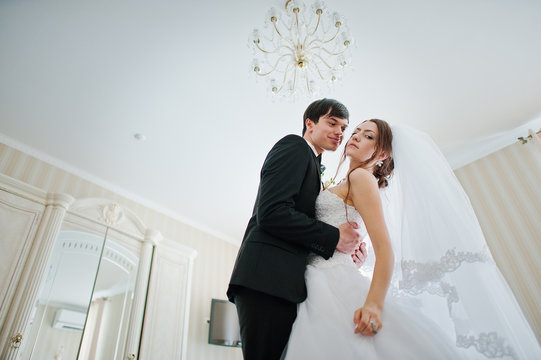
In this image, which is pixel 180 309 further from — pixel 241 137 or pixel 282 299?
pixel 282 299

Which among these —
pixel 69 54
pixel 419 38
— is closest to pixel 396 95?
pixel 419 38

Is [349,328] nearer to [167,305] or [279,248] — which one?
[279,248]

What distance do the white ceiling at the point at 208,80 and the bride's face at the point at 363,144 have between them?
61.5 inches

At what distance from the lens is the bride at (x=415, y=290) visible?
857 mm

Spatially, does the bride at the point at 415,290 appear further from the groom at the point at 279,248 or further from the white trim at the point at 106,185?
the white trim at the point at 106,185

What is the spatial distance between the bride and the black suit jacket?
2.9 inches

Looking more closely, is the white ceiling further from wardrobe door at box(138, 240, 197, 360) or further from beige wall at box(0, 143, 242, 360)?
wardrobe door at box(138, 240, 197, 360)

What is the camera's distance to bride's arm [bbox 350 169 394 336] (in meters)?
0.89

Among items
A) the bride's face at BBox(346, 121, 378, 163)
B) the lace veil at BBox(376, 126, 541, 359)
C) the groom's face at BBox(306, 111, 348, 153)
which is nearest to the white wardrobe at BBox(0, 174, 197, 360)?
the groom's face at BBox(306, 111, 348, 153)

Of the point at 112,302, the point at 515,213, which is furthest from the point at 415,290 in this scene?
the point at 515,213

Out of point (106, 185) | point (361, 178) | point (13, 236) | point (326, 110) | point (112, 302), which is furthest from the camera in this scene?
point (106, 185)

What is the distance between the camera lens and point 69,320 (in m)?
2.84

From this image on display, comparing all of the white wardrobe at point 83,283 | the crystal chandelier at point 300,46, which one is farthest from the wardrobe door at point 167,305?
the crystal chandelier at point 300,46

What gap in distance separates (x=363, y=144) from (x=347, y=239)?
538 millimetres
